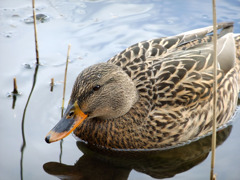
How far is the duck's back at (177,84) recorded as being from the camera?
17.0 ft

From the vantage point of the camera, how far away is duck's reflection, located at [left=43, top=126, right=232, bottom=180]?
193 inches

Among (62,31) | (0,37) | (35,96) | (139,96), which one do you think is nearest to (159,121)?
(139,96)

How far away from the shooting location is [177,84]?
5.19 metres

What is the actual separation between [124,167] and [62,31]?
3.18 meters

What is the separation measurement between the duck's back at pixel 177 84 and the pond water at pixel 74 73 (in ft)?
0.94

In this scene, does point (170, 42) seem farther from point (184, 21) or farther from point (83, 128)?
point (184, 21)

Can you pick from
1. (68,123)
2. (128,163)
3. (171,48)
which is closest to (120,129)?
(128,163)

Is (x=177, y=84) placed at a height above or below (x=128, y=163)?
above

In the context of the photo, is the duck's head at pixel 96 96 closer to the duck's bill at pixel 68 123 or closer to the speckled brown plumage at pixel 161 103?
the duck's bill at pixel 68 123

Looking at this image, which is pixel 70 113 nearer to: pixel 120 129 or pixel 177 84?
pixel 120 129

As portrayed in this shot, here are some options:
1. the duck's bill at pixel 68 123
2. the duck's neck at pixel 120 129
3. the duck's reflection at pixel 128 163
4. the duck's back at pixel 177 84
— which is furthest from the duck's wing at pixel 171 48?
the duck's reflection at pixel 128 163

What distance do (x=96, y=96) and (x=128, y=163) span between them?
0.92 metres

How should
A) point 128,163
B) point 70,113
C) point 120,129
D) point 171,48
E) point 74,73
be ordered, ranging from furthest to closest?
1. point 74,73
2. point 171,48
3. point 120,129
4. point 128,163
5. point 70,113

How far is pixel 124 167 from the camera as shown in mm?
5031
